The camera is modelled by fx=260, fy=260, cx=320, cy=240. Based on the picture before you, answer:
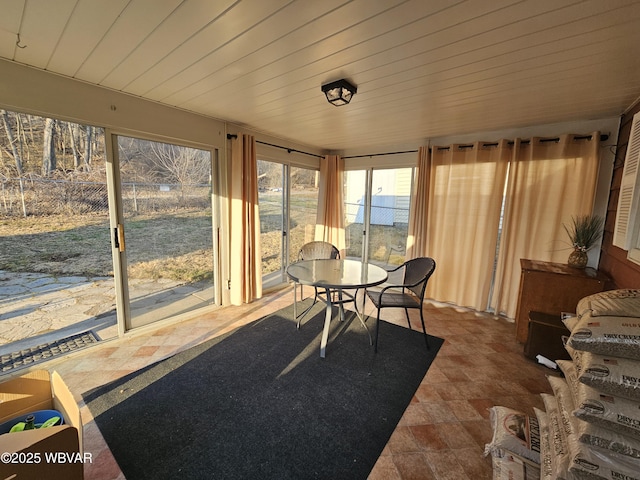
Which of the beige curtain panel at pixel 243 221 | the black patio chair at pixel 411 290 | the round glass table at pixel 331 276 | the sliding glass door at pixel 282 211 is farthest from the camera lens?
the sliding glass door at pixel 282 211

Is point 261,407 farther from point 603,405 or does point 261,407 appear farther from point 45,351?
point 45,351

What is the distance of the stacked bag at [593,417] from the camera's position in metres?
1.01

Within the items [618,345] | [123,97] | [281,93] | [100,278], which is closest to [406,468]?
[618,345]

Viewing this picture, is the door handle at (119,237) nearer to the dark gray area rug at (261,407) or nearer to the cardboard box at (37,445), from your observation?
the dark gray area rug at (261,407)

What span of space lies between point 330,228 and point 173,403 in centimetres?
353

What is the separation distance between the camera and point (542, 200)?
2969 mm

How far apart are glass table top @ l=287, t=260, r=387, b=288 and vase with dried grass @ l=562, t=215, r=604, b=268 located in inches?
75.5

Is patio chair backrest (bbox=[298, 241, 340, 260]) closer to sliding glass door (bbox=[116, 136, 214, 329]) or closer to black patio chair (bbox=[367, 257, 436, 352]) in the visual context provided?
black patio chair (bbox=[367, 257, 436, 352])

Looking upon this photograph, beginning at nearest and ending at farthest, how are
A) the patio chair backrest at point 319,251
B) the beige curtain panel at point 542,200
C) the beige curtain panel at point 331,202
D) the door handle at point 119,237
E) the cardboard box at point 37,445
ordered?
the cardboard box at point 37,445
the door handle at point 119,237
the beige curtain panel at point 542,200
the patio chair backrest at point 319,251
the beige curtain panel at point 331,202

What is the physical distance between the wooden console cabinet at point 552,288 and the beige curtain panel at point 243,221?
10.1 ft

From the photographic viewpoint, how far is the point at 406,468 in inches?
55.6

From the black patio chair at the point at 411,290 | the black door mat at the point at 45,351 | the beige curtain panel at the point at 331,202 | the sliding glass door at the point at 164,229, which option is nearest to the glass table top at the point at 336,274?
the black patio chair at the point at 411,290

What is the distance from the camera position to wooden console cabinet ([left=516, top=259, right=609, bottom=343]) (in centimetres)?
237

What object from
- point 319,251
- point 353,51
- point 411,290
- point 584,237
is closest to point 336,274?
point 411,290
